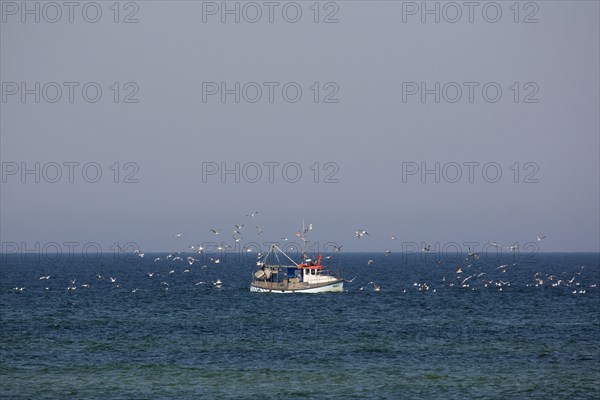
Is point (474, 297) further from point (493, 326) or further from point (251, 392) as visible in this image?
point (251, 392)

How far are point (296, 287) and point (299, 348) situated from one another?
53378mm

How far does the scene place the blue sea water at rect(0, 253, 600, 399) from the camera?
54844mm

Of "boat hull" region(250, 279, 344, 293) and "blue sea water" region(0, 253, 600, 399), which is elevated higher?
"boat hull" region(250, 279, 344, 293)

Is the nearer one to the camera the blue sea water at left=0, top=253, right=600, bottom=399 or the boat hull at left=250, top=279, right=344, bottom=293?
the blue sea water at left=0, top=253, right=600, bottom=399

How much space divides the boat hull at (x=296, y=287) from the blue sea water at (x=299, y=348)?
192 centimetres

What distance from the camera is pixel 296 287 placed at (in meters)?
124

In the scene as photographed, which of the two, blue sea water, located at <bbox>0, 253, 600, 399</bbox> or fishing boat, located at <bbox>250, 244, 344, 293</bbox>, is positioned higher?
fishing boat, located at <bbox>250, 244, 344, 293</bbox>

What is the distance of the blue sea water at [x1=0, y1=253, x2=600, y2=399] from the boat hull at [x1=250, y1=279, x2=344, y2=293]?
1919 millimetres

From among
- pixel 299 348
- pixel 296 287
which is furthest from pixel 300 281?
pixel 299 348

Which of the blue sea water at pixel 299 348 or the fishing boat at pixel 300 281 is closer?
the blue sea water at pixel 299 348

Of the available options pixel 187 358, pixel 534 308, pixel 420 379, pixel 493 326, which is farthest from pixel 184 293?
pixel 420 379

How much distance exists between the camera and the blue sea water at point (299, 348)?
54844 millimetres

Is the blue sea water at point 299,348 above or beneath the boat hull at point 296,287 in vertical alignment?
beneath

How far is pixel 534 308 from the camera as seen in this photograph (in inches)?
4279
